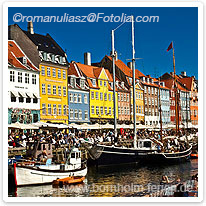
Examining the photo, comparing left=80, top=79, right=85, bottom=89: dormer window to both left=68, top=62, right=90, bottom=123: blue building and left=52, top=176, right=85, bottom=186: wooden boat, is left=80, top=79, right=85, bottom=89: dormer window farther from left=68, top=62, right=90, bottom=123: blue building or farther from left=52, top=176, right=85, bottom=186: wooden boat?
left=52, top=176, right=85, bottom=186: wooden boat

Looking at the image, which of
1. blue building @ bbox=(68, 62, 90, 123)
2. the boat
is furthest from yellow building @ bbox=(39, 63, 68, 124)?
the boat

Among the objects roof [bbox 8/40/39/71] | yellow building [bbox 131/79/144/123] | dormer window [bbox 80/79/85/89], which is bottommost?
yellow building [bbox 131/79/144/123]

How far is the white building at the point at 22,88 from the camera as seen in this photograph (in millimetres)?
30078

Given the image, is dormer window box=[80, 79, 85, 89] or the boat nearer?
the boat

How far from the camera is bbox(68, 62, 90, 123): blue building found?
42781mm

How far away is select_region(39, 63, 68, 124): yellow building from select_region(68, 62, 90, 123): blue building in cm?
159

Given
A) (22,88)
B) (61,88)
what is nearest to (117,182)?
(22,88)

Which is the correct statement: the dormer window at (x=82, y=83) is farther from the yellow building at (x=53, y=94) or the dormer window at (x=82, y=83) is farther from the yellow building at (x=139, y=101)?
the yellow building at (x=139, y=101)

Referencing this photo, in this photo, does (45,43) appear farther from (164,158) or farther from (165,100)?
(165,100)

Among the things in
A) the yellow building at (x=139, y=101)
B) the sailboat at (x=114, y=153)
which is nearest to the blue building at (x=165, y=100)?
the yellow building at (x=139, y=101)

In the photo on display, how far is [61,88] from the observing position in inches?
1599

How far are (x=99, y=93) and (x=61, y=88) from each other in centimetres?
899
